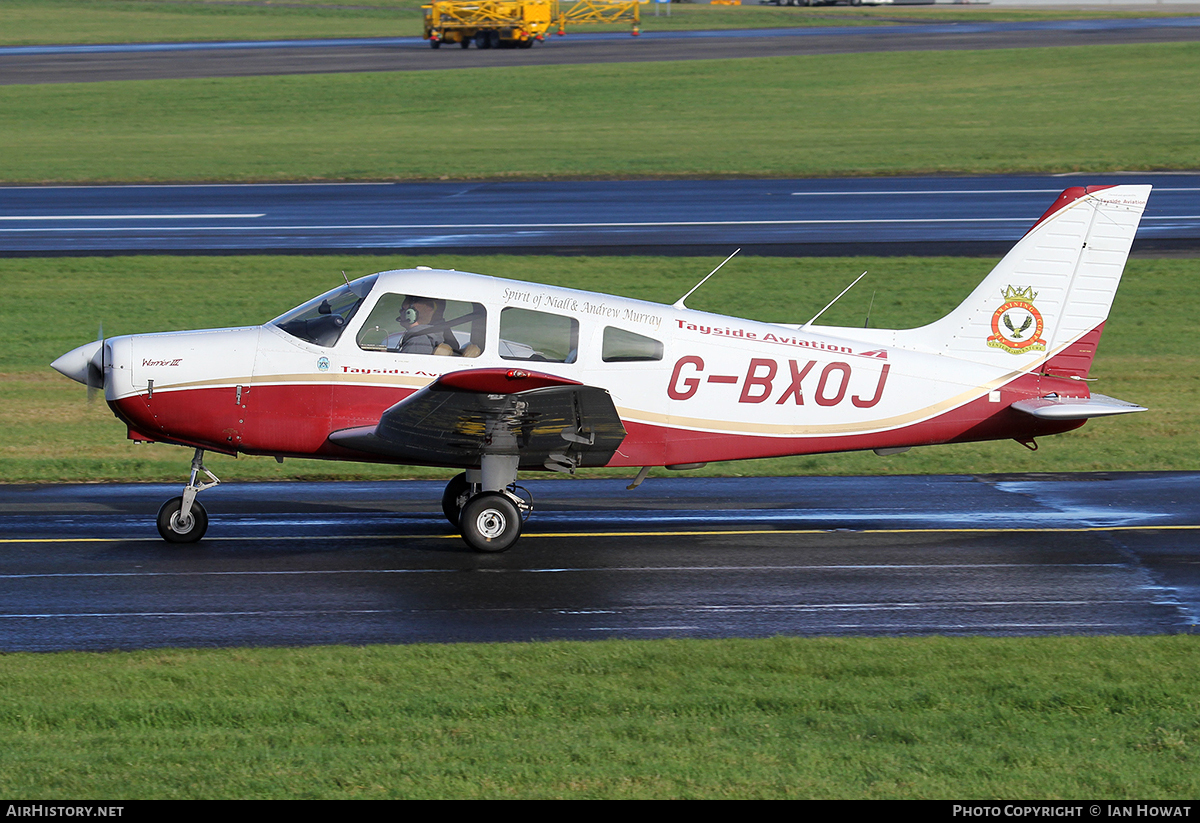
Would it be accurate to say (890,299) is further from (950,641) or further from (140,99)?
(140,99)

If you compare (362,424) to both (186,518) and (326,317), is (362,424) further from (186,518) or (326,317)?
(186,518)

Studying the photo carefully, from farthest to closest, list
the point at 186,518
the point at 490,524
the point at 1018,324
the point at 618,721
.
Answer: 1. the point at 1018,324
2. the point at 186,518
3. the point at 490,524
4. the point at 618,721

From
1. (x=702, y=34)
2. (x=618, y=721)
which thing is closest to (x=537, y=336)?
(x=618, y=721)

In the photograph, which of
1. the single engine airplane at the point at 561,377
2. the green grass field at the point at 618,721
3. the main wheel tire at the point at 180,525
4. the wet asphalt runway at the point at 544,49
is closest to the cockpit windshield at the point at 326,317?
the single engine airplane at the point at 561,377

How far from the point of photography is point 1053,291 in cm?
1338

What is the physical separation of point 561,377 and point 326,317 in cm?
234

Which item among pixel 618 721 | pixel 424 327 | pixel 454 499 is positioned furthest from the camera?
pixel 454 499

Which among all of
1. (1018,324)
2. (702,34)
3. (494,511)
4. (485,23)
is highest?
(702,34)

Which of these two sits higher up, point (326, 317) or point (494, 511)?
point (326, 317)

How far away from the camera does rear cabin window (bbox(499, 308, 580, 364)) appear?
12.3 meters

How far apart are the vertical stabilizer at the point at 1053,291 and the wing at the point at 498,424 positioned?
348 centimetres

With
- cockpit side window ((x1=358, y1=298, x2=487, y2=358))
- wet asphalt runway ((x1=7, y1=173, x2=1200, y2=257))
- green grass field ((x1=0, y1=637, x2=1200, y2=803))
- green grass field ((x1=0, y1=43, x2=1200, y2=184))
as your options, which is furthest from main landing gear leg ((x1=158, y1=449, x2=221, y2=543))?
green grass field ((x1=0, y1=43, x2=1200, y2=184))
